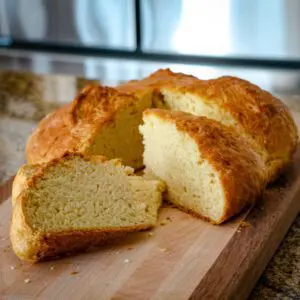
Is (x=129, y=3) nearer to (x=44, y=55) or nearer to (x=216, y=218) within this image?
(x=44, y=55)

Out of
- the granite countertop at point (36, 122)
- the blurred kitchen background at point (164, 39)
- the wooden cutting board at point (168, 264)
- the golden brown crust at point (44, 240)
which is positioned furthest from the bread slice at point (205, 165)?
the blurred kitchen background at point (164, 39)

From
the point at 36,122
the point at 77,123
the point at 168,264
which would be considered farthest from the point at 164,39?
the point at 168,264

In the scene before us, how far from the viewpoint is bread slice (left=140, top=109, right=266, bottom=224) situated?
5.36 feet

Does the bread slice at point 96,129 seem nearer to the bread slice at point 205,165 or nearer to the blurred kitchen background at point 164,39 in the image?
the bread slice at point 205,165

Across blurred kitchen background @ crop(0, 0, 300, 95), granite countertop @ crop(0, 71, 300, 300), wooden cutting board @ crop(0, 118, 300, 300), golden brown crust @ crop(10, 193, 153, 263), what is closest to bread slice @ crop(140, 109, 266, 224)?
wooden cutting board @ crop(0, 118, 300, 300)

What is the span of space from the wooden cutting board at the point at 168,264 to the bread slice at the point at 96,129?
0.92ft

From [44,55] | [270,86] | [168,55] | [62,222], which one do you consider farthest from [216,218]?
[44,55]

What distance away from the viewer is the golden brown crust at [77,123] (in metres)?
1.85

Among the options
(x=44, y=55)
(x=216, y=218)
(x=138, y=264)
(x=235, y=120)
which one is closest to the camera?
(x=138, y=264)

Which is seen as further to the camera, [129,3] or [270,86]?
[129,3]

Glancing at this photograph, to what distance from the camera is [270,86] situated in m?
3.14

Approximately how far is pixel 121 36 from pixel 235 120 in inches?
85.6

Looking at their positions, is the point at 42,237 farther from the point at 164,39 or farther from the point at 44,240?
the point at 164,39

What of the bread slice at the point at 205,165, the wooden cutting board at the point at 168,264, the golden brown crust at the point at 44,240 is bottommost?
the wooden cutting board at the point at 168,264
